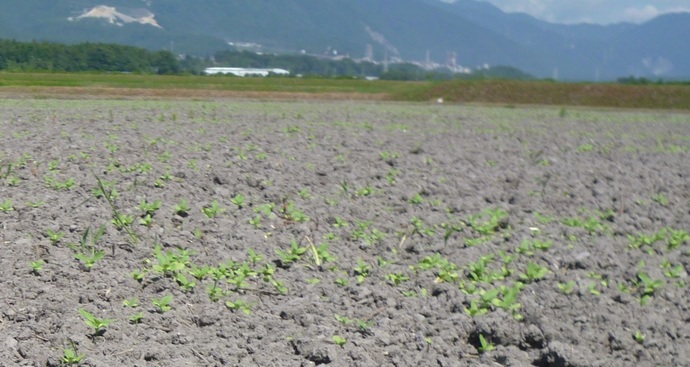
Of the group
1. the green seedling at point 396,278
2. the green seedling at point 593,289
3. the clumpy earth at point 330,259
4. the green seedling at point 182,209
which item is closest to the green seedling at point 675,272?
the clumpy earth at point 330,259

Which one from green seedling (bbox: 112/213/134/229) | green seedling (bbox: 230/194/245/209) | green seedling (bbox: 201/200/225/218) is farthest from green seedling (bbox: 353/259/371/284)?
green seedling (bbox: 230/194/245/209)

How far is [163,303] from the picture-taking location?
631 cm

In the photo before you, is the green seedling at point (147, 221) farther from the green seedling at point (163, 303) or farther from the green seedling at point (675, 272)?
the green seedling at point (675, 272)

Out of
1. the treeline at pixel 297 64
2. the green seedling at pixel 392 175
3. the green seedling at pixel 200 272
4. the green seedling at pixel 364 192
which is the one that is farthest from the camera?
the treeline at pixel 297 64

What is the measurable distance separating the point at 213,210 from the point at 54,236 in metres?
1.68

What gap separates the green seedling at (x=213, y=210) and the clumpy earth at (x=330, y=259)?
0.07 ft

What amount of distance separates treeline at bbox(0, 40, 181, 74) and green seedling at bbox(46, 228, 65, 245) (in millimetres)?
55680

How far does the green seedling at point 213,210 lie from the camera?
8.80 m

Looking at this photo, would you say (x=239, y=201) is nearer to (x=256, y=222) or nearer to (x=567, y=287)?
(x=256, y=222)

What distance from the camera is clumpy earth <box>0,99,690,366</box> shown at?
5.88m

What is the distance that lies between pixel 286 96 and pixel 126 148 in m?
29.2

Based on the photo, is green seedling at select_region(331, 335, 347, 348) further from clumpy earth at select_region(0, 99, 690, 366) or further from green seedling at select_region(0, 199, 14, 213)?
green seedling at select_region(0, 199, 14, 213)

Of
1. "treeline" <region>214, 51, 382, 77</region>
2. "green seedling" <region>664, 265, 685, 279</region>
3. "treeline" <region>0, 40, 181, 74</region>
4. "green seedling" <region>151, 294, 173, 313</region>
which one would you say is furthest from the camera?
"treeline" <region>214, 51, 382, 77</region>

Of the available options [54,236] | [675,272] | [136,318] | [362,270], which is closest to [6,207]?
[54,236]
